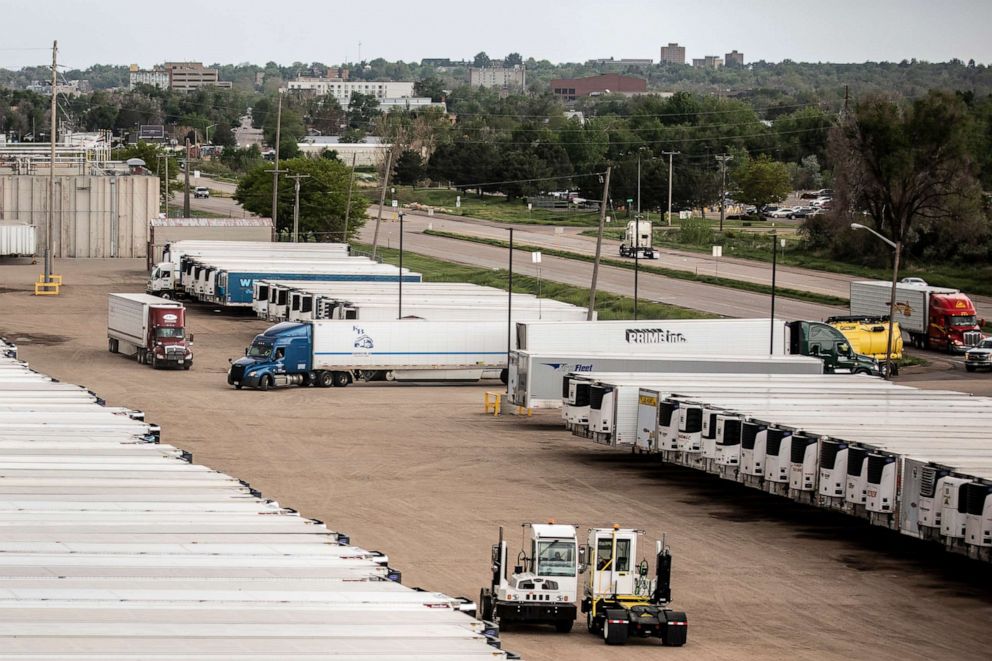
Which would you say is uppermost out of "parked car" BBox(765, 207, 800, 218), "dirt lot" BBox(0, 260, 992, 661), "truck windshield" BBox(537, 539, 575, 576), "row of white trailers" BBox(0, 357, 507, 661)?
"parked car" BBox(765, 207, 800, 218)

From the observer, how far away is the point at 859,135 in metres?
111

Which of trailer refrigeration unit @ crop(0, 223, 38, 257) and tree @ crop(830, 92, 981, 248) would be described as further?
trailer refrigeration unit @ crop(0, 223, 38, 257)

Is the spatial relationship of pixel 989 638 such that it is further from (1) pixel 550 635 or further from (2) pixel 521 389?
(2) pixel 521 389

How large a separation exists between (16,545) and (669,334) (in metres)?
43.1

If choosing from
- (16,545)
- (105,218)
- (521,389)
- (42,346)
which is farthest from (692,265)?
(16,545)

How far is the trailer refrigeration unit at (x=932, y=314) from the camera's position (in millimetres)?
78688

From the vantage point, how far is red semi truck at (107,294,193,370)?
67438mm

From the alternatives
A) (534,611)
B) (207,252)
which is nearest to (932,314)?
(207,252)

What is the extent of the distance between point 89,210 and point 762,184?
7453 centimetres

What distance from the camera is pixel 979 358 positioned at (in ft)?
240

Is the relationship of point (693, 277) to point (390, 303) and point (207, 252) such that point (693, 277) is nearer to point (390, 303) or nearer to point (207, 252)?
point (207, 252)

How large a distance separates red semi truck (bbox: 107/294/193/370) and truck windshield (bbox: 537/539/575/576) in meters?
41.1

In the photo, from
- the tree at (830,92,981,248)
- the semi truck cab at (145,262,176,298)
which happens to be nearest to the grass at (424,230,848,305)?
the tree at (830,92,981,248)

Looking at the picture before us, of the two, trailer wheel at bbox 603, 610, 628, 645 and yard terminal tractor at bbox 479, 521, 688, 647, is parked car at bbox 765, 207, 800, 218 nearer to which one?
yard terminal tractor at bbox 479, 521, 688, 647
